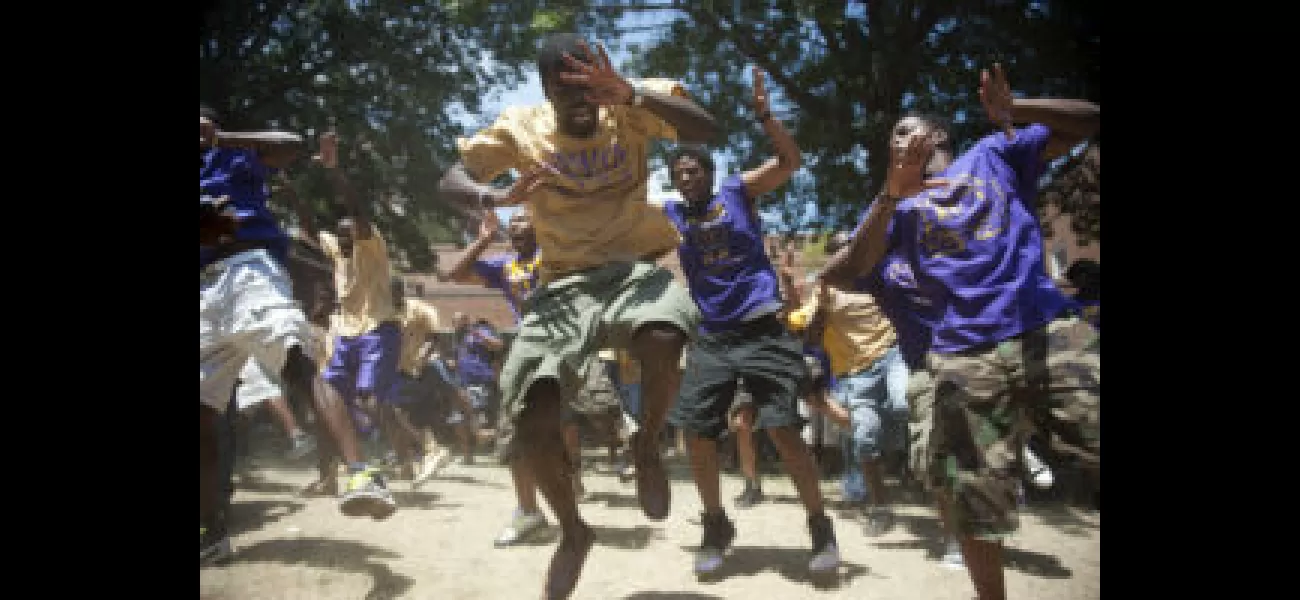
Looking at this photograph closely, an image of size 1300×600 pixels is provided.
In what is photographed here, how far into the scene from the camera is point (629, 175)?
3.52 metres

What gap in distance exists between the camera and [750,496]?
22.2 feet

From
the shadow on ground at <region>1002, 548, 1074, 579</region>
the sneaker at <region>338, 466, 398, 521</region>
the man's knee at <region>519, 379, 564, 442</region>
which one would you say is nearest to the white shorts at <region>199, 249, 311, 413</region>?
the sneaker at <region>338, 466, 398, 521</region>

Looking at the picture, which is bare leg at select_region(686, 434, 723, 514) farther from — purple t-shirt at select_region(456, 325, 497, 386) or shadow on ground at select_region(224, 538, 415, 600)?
purple t-shirt at select_region(456, 325, 497, 386)

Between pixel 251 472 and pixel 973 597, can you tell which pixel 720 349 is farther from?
pixel 251 472

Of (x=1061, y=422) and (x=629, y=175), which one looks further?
(x=629, y=175)

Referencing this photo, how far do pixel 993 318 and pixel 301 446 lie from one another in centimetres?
728

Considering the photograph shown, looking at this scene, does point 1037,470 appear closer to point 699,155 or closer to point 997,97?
point 699,155

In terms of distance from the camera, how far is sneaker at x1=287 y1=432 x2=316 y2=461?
8305 millimetres

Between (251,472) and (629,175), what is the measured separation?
5.82 metres

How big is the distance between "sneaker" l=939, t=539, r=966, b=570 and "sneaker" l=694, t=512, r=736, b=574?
3.81 feet

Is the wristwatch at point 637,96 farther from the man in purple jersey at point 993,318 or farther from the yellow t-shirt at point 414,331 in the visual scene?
the yellow t-shirt at point 414,331

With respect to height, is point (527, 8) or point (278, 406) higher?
point (527, 8)
